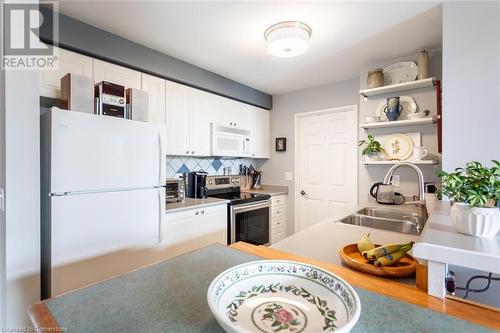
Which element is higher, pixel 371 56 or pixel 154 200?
pixel 371 56

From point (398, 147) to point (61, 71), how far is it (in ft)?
10.1

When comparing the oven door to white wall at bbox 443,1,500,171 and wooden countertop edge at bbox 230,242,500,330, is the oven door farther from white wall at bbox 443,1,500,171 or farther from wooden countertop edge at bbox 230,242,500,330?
white wall at bbox 443,1,500,171

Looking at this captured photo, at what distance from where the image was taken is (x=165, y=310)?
584 millimetres

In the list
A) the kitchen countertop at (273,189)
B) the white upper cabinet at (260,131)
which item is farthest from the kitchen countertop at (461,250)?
the white upper cabinet at (260,131)

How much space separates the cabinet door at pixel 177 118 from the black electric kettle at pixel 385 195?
2.07 meters

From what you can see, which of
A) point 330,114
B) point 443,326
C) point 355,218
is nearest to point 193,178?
point 355,218

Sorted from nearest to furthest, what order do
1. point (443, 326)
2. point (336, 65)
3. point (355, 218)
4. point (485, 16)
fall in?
point (443, 326)
point (485, 16)
point (355, 218)
point (336, 65)

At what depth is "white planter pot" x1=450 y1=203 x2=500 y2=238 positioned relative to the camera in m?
0.70

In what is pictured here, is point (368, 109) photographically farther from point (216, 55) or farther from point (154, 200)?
point (154, 200)

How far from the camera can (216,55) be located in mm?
2428

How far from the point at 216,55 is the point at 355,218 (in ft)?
6.51

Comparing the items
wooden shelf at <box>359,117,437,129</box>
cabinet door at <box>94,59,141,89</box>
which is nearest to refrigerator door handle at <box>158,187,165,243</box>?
cabinet door at <box>94,59,141,89</box>

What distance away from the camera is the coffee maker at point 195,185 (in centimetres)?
280

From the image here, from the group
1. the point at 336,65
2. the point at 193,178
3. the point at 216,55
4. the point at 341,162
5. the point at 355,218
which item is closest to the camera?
the point at 355,218
